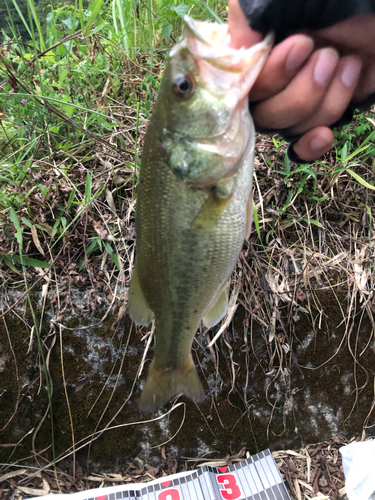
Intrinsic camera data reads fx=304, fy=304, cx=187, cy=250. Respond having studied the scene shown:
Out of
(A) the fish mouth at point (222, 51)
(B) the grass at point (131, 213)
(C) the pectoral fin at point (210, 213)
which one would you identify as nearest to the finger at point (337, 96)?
(A) the fish mouth at point (222, 51)

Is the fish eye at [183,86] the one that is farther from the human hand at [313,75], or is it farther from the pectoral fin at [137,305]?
the pectoral fin at [137,305]

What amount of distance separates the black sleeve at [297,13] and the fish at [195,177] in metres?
0.06

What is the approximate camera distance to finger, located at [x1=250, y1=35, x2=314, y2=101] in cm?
96

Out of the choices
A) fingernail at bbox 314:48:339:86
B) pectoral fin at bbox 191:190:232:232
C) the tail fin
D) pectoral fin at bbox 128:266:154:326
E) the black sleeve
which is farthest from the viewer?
the tail fin

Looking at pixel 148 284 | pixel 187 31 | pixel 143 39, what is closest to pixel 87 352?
pixel 148 284

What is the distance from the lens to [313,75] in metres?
1.01

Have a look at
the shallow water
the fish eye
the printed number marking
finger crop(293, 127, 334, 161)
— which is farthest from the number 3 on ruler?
the fish eye

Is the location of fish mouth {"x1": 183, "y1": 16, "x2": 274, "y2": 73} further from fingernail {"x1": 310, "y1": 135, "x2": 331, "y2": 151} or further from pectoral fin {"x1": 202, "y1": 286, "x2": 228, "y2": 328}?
pectoral fin {"x1": 202, "y1": 286, "x2": 228, "y2": 328}

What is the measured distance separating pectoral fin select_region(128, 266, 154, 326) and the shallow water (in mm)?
787

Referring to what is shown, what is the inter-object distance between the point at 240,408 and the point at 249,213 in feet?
5.72

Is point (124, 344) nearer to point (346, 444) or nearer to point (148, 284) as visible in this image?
point (148, 284)

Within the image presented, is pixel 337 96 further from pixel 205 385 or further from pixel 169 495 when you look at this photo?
pixel 169 495

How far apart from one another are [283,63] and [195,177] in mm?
459

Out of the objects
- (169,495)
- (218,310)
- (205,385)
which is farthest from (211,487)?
(218,310)
